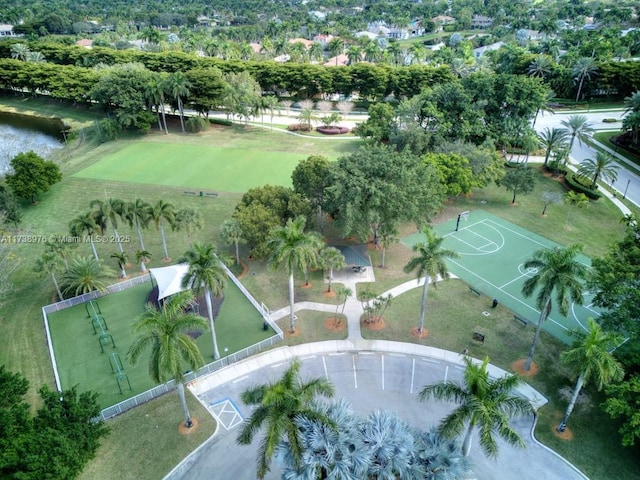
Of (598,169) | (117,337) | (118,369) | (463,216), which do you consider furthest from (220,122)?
(598,169)

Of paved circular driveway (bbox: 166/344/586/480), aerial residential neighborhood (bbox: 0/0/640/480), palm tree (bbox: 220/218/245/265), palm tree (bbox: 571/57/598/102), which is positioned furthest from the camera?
palm tree (bbox: 571/57/598/102)

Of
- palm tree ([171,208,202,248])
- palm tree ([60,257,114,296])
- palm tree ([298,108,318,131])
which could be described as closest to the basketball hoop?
palm tree ([171,208,202,248])

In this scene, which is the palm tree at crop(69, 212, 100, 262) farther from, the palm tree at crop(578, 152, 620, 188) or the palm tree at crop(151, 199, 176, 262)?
the palm tree at crop(578, 152, 620, 188)

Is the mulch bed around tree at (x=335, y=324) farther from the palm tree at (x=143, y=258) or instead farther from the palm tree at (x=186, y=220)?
the palm tree at (x=143, y=258)

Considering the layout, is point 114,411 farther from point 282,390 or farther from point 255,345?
point 282,390

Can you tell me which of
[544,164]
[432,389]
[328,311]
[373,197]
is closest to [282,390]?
[432,389]

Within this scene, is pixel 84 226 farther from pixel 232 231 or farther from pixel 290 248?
pixel 290 248

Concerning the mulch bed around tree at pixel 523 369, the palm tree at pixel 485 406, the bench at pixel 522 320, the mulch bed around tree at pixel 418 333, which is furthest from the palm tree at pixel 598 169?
the palm tree at pixel 485 406
